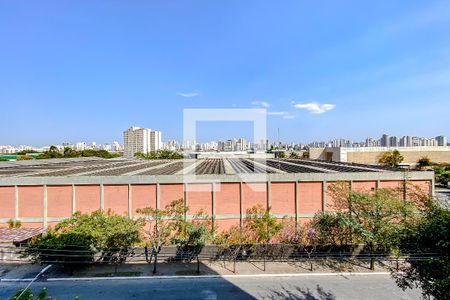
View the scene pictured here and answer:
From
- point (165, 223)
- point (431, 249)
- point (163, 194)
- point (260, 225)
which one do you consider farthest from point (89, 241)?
point (431, 249)

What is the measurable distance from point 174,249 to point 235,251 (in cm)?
365

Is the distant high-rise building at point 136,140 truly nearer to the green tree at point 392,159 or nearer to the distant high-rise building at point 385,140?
the green tree at point 392,159

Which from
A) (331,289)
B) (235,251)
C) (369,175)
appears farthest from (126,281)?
(369,175)

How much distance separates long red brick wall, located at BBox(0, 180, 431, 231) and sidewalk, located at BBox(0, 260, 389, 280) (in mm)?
3811

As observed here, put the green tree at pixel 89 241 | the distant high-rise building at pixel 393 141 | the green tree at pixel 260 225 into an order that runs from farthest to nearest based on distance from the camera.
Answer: the distant high-rise building at pixel 393 141, the green tree at pixel 260 225, the green tree at pixel 89 241

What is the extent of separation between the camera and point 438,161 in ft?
220

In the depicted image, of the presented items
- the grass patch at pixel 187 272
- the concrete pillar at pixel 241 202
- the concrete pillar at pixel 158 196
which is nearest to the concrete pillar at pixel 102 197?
the concrete pillar at pixel 158 196

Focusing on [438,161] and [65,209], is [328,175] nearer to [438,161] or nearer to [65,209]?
[65,209]

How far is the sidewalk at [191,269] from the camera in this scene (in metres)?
14.0

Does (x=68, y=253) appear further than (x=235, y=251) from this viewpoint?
No

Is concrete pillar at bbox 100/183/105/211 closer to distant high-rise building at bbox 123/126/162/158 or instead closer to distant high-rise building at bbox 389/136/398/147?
distant high-rise building at bbox 123/126/162/158

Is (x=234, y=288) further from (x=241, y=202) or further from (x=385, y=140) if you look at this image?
(x=385, y=140)

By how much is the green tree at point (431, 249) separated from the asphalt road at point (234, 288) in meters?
5.04

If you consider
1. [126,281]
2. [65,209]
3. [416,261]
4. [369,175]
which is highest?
[369,175]
